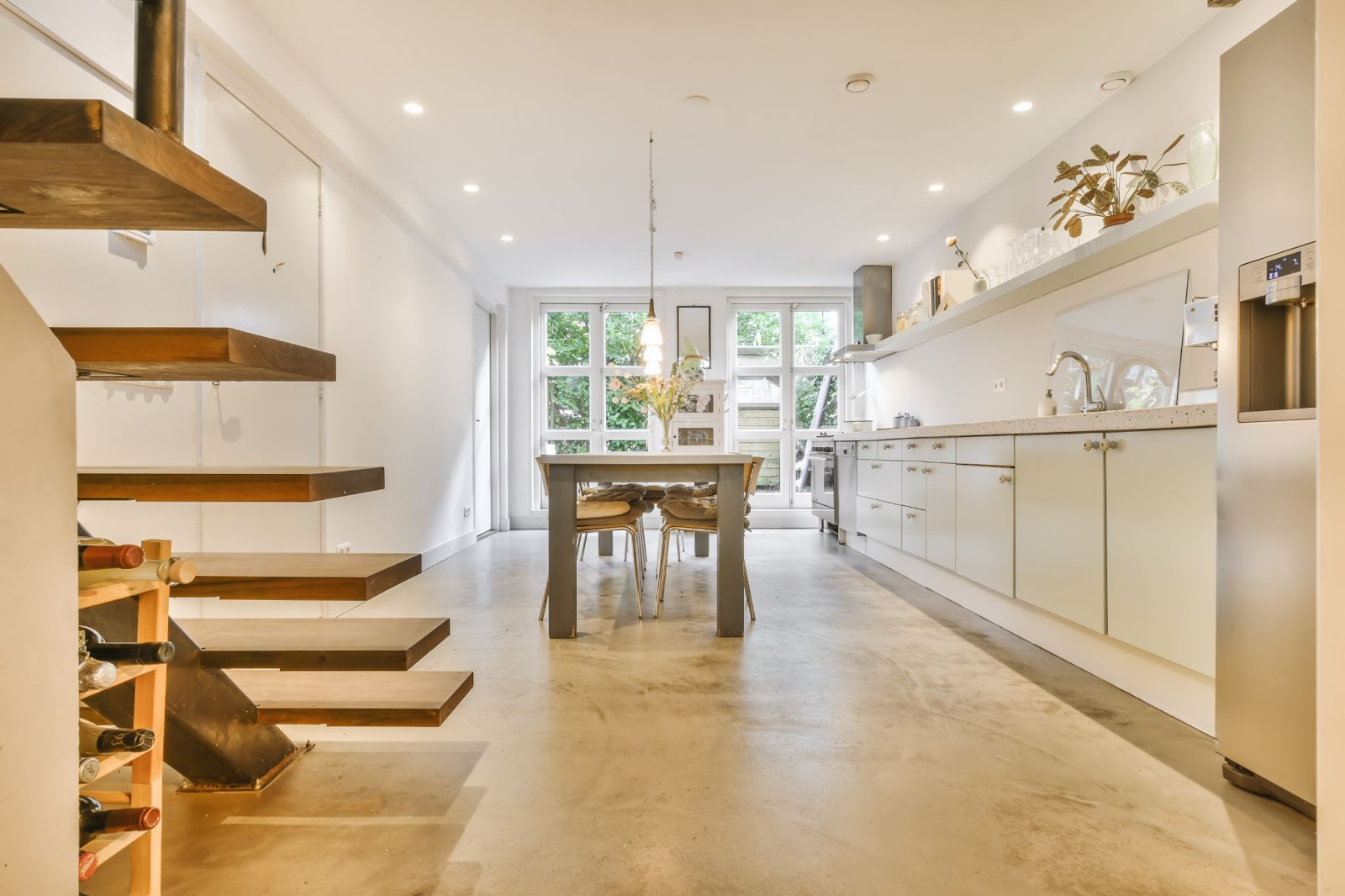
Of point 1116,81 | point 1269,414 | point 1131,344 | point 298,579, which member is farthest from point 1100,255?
point 298,579

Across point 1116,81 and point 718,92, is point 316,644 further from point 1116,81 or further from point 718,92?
point 1116,81

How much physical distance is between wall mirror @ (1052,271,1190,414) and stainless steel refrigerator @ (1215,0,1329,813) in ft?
3.52

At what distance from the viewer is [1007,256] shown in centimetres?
419

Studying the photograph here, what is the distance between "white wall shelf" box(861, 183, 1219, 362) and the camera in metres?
2.43

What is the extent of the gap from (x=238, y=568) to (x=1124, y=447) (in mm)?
2640

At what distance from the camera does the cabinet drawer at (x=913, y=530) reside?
3797mm

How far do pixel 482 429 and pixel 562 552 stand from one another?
384 centimetres

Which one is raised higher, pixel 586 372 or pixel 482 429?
pixel 586 372

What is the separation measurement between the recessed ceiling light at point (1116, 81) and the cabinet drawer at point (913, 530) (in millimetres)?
2442

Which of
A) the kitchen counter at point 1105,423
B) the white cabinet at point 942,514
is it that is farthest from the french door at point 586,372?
the kitchen counter at point 1105,423

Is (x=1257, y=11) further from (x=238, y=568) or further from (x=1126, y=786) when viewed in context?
(x=238, y=568)

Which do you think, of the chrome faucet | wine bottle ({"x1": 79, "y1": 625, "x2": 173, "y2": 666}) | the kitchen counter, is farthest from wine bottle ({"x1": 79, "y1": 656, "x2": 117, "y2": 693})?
the chrome faucet

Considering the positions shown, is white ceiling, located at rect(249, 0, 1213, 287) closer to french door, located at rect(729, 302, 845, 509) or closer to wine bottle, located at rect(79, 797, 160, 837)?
french door, located at rect(729, 302, 845, 509)

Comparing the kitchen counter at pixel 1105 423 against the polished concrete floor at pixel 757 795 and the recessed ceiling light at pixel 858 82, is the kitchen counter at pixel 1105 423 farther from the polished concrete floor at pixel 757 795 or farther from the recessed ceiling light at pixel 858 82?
the recessed ceiling light at pixel 858 82
